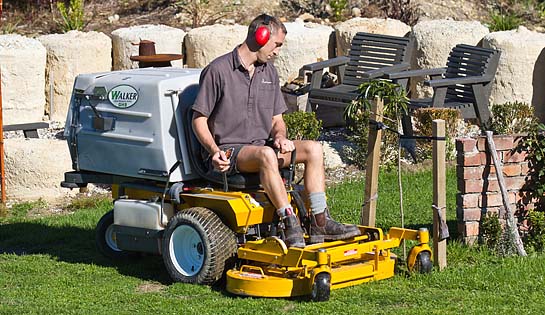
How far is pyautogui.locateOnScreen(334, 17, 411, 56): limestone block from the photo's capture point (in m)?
12.8

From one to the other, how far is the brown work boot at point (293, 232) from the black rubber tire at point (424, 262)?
74cm

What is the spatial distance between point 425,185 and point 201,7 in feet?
22.0

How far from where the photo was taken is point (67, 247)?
8.43 metres

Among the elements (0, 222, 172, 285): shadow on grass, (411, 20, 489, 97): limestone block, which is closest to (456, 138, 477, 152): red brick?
(0, 222, 172, 285): shadow on grass

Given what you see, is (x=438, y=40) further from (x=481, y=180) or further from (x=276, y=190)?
(x=276, y=190)

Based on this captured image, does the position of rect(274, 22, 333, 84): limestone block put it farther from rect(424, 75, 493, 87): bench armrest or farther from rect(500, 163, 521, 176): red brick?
rect(500, 163, 521, 176): red brick

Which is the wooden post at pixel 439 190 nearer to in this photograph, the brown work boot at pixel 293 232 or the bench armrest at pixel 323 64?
the brown work boot at pixel 293 232

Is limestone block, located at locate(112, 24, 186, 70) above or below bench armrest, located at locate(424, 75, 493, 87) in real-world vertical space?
above

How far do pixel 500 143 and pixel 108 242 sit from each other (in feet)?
9.04

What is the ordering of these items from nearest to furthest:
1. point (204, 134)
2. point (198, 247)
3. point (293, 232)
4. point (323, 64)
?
point (293, 232) → point (204, 134) → point (198, 247) → point (323, 64)

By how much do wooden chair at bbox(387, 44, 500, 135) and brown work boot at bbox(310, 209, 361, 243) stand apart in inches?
157

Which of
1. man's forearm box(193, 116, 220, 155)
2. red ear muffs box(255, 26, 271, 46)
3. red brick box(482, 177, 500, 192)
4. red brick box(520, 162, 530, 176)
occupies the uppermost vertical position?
red ear muffs box(255, 26, 271, 46)

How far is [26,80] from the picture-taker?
12.7 m

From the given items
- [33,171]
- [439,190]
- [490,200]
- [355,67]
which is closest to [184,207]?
[439,190]
